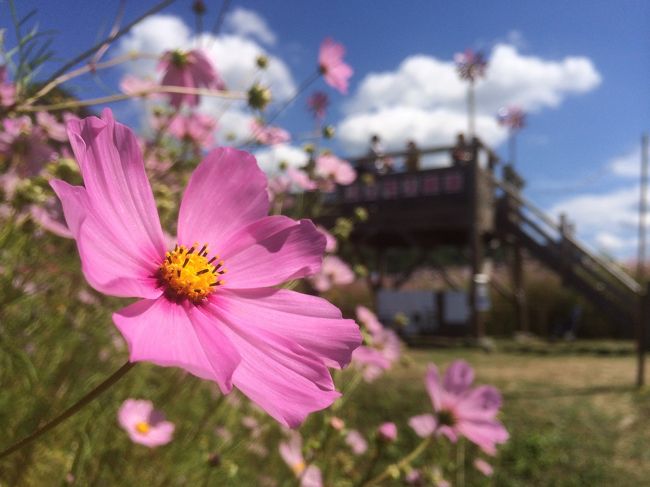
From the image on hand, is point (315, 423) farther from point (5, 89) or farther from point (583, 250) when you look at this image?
point (583, 250)

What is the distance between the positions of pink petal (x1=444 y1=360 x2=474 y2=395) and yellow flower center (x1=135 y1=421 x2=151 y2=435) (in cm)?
45

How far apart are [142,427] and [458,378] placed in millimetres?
484

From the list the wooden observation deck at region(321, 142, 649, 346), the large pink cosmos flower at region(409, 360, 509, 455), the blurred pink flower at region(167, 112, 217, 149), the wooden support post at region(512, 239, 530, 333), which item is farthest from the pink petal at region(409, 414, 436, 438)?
the wooden support post at region(512, 239, 530, 333)

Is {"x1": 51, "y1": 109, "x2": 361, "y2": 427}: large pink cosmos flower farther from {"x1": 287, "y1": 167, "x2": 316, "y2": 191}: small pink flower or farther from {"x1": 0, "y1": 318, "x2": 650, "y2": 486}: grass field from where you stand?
{"x1": 287, "y1": 167, "x2": 316, "y2": 191}: small pink flower

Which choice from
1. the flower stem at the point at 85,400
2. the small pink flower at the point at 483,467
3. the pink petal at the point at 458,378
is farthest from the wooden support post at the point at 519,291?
the flower stem at the point at 85,400

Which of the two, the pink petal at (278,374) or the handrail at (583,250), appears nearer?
the pink petal at (278,374)

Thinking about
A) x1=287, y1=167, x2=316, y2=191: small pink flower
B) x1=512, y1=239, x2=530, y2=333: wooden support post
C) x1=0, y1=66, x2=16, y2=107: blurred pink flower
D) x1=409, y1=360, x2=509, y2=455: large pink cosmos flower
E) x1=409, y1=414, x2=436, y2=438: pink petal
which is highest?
x1=0, y1=66, x2=16, y2=107: blurred pink flower

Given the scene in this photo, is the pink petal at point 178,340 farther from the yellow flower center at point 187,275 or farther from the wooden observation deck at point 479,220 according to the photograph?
the wooden observation deck at point 479,220

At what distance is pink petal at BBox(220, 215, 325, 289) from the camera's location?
325 mm

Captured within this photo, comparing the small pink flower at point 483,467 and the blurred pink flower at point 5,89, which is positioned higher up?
the blurred pink flower at point 5,89

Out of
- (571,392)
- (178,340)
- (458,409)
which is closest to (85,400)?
(178,340)

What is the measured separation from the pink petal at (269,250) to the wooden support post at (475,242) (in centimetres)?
648

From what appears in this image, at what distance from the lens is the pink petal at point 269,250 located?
325 millimetres

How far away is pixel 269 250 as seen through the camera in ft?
1.08
